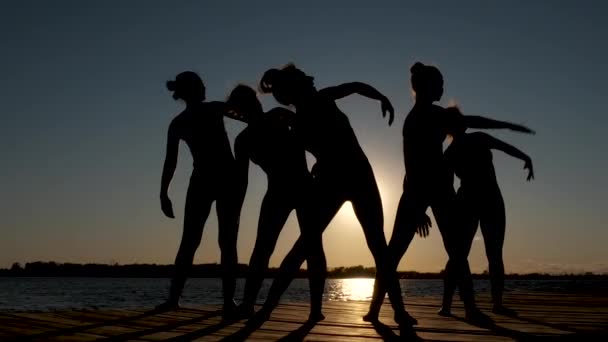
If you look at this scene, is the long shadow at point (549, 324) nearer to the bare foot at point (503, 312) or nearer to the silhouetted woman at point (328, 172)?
the bare foot at point (503, 312)

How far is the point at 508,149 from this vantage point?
7613 millimetres

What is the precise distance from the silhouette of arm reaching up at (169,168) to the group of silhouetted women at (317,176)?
0.01 meters

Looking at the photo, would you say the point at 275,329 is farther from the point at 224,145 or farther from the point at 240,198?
the point at 224,145

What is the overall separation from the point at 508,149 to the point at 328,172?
Answer: 10.1 ft

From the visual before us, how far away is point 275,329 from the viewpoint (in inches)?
215

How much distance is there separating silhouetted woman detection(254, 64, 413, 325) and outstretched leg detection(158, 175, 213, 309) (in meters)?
2.10

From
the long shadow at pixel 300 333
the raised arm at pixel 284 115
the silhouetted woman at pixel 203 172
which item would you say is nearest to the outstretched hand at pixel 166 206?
the silhouetted woman at pixel 203 172

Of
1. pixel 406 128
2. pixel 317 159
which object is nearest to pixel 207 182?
pixel 317 159

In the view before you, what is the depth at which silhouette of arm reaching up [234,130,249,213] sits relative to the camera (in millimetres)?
6465

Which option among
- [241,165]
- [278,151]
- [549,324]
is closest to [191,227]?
[241,165]

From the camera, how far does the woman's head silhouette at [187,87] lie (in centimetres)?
749

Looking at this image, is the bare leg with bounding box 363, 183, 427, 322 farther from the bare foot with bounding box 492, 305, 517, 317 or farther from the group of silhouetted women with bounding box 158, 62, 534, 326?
the bare foot with bounding box 492, 305, 517, 317

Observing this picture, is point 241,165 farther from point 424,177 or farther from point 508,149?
point 508,149

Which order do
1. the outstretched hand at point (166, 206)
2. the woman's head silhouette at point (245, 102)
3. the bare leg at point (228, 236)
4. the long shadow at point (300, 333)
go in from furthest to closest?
the outstretched hand at point (166, 206)
the bare leg at point (228, 236)
the woman's head silhouette at point (245, 102)
the long shadow at point (300, 333)
